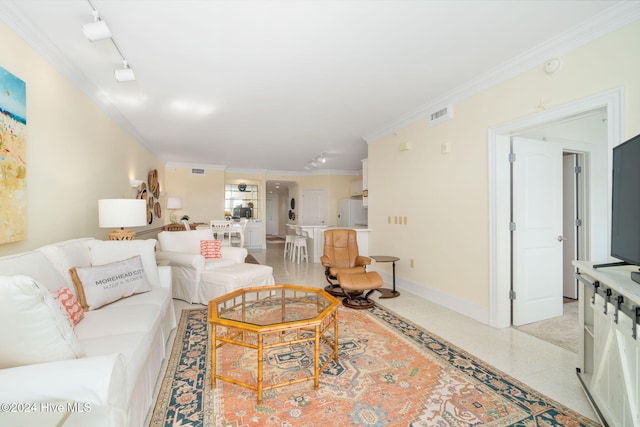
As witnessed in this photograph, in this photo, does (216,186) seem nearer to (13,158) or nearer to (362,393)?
(13,158)

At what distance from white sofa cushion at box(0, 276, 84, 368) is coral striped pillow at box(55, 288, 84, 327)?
771 millimetres

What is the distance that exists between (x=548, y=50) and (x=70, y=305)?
13.5 feet

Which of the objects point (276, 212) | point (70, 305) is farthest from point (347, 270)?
point (276, 212)

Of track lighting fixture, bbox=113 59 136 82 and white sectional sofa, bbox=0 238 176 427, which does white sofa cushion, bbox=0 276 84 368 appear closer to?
white sectional sofa, bbox=0 238 176 427

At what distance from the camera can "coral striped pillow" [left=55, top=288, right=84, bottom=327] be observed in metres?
1.74

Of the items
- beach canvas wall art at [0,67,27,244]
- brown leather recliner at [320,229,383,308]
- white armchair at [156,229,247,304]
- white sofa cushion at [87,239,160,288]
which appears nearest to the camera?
beach canvas wall art at [0,67,27,244]

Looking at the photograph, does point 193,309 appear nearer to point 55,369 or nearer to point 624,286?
point 55,369

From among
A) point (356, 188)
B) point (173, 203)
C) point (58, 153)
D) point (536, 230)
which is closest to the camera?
point (58, 153)

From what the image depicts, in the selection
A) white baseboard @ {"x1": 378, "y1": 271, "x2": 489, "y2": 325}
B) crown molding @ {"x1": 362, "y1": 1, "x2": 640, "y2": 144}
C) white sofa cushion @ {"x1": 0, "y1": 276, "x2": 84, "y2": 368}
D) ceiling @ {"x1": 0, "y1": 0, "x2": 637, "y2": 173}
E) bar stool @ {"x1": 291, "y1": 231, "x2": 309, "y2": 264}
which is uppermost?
ceiling @ {"x1": 0, "y1": 0, "x2": 637, "y2": 173}

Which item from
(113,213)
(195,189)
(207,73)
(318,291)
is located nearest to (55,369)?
(318,291)

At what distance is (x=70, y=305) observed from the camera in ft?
5.84

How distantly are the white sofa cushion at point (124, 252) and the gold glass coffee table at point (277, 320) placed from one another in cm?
81

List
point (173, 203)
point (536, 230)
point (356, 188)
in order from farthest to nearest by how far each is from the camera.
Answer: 1. point (356, 188)
2. point (173, 203)
3. point (536, 230)

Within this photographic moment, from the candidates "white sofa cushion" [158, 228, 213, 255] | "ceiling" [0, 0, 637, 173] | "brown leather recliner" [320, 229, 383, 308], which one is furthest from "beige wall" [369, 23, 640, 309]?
"white sofa cushion" [158, 228, 213, 255]
